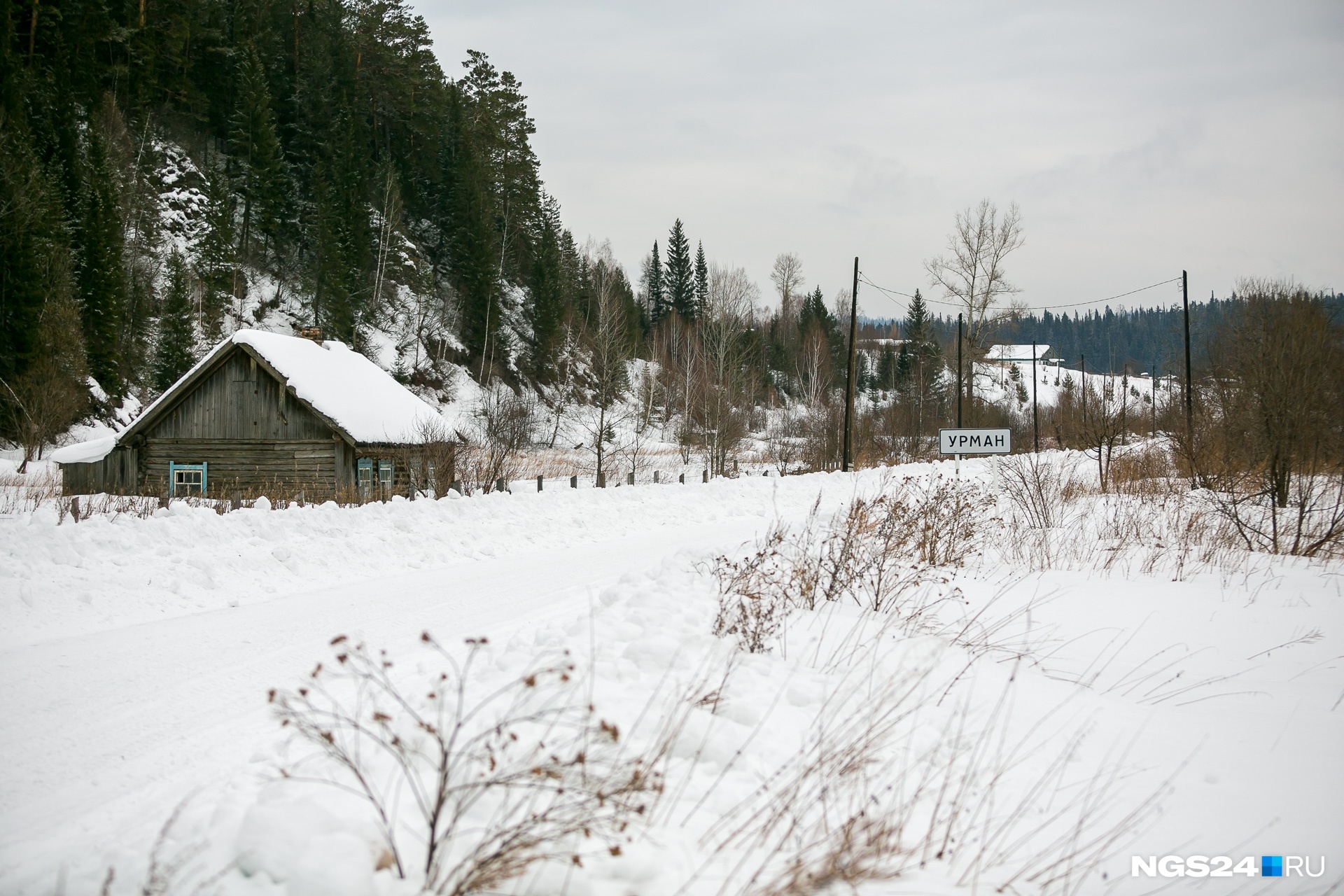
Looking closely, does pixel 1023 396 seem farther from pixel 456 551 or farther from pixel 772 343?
pixel 456 551

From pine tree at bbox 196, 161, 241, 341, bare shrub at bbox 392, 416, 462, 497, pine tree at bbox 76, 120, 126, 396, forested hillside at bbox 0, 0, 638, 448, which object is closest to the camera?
bare shrub at bbox 392, 416, 462, 497

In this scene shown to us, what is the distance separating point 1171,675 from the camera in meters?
5.83

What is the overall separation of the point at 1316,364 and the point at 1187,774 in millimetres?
14094

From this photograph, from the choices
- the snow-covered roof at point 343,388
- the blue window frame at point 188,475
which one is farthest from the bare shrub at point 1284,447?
the blue window frame at point 188,475

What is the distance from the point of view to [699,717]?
351 cm

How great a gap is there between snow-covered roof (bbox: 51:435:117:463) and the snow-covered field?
1924 cm

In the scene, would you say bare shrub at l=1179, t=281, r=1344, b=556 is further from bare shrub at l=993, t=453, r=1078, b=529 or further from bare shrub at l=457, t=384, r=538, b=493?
bare shrub at l=457, t=384, r=538, b=493

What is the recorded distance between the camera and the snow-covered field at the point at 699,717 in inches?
103

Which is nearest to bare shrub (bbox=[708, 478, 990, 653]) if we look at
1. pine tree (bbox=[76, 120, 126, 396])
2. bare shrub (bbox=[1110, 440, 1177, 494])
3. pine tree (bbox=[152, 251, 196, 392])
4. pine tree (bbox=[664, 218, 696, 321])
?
bare shrub (bbox=[1110, 440, 1177, 494])

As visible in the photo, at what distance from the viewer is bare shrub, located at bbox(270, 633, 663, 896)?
2307 mm

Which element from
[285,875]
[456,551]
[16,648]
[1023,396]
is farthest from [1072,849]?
[1023,396]

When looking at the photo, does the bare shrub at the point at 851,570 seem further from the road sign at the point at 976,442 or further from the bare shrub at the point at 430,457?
the bare shrub at the point at 430,457

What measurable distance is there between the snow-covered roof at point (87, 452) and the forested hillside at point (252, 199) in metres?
7.55

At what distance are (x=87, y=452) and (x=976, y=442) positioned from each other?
2848cm
